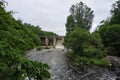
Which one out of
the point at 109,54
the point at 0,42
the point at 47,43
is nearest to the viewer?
the point at 0,42

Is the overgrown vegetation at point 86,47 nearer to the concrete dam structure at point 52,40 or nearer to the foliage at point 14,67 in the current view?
the concrete dam structure at point 52,40

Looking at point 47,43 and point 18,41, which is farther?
point 47,43

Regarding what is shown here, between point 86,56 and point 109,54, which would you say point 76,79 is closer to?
point 86,56

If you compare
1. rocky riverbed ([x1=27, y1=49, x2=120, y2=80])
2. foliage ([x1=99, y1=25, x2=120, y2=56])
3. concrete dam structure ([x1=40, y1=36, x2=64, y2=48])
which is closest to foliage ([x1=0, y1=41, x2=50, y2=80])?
rocky riverbed ([x1=27, y1=49, x2=120, y2=80])

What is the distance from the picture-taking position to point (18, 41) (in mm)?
4203

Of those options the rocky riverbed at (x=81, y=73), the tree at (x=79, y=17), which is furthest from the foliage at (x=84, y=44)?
the tree at (x=79, y=17)

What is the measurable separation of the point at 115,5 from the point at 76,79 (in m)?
38.9

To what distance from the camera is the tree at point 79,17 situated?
185 feet

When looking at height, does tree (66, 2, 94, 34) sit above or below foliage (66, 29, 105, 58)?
above

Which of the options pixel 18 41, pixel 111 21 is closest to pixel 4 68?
pixel 18 41

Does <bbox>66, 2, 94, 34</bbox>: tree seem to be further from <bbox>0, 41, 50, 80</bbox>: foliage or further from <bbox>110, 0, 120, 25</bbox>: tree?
<bbox>0, 41, 50, 80</bbox>: foliage

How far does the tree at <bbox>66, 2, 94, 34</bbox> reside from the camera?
56362 mm

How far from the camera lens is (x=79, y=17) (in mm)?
56688

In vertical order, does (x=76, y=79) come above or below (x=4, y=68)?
below
